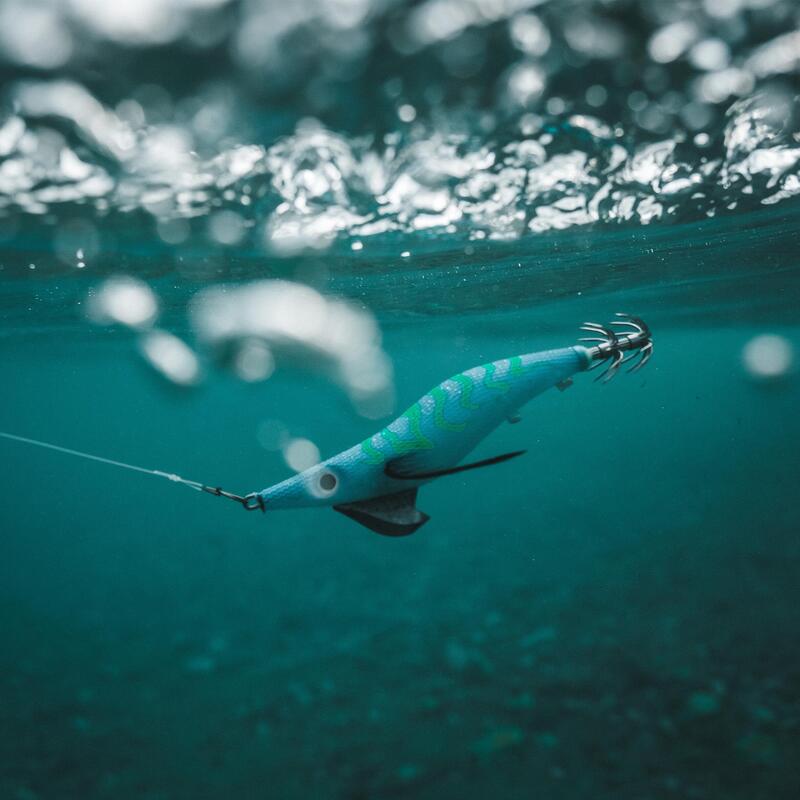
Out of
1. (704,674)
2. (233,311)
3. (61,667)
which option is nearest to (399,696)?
(704,674)

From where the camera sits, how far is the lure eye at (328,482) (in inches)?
126

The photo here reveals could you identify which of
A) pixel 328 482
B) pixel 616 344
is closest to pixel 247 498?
pixel 328 482

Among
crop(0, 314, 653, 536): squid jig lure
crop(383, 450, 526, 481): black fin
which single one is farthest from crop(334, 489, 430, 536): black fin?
crop(383, 450, 526, 481): black fin

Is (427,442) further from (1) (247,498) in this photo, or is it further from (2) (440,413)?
(1) (247,498)

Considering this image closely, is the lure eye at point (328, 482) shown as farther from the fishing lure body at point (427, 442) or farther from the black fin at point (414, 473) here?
the black fin at point (414, 473)

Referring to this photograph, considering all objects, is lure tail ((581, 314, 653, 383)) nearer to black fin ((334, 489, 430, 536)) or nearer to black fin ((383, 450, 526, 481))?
black fin ((383, 450, 526, 481))

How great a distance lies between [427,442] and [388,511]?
58 cm

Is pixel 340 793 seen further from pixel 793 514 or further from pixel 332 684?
pixel 793 514

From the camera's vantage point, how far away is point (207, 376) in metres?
42.6

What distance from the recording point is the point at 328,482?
10.6 feet

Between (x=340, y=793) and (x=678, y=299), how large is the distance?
69.5 feet

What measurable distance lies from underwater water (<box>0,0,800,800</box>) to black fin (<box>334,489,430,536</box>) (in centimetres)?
147

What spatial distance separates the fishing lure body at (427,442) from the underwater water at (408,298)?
1.99ft

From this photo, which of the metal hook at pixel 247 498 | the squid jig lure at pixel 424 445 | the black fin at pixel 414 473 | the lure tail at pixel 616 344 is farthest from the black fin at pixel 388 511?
the lure tail at pixel 616 344
